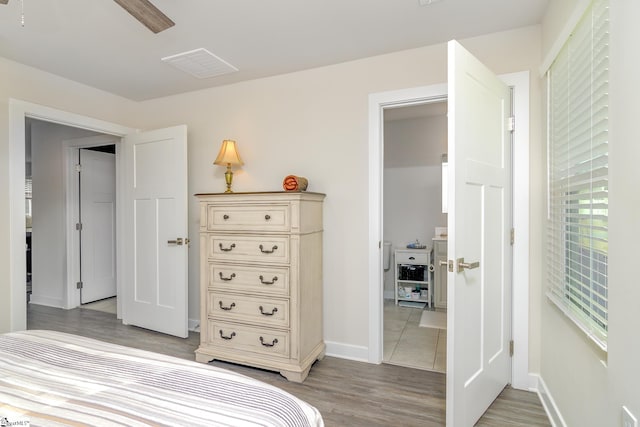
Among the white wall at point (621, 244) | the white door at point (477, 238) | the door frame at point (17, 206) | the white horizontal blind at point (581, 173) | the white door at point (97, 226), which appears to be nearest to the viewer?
the white wall at point (621, 244)

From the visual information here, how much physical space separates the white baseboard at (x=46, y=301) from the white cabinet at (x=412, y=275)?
415 centimetres

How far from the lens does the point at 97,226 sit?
14.3 feet

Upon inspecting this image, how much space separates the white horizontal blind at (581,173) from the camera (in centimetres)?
127

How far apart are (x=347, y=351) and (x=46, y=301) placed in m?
3.93

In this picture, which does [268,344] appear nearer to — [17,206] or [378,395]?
[378,395]

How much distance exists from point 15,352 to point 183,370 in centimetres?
65

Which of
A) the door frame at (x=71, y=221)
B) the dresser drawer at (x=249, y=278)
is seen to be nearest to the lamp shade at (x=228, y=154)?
the dresser drawer at (x=249, y=278)

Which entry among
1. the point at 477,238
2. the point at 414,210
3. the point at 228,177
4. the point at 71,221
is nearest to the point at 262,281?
the point at 228,177

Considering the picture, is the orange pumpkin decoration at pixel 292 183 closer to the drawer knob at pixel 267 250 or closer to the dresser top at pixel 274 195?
the dresser top at pixel 274 195

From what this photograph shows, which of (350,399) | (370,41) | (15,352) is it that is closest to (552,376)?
(350,399)

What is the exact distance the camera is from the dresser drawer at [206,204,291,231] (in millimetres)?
2330

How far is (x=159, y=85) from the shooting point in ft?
10.3

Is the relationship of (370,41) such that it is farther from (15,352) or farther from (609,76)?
(15,352)

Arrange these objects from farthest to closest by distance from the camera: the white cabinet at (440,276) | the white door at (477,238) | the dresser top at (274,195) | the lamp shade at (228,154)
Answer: the white cabinet at (440,276)
the lamp shade at (228,154)
the dresser top at (274,195)
the white door at (477,238)
